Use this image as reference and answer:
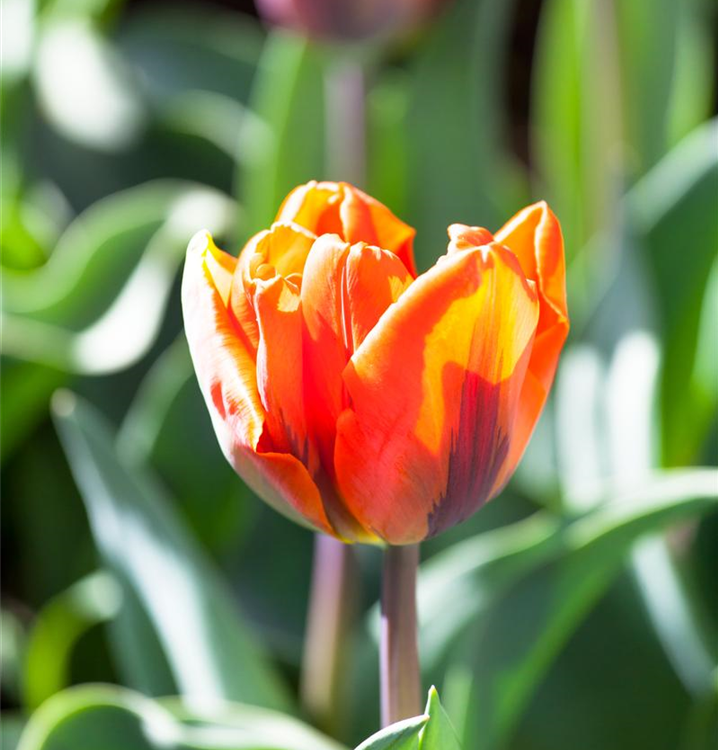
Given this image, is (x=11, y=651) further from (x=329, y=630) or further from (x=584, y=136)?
(x=584, y=136)

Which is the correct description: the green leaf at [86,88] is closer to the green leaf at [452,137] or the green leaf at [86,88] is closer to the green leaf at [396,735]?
the green leaf at [452,137]

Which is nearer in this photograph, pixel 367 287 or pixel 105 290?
pixel 367 287

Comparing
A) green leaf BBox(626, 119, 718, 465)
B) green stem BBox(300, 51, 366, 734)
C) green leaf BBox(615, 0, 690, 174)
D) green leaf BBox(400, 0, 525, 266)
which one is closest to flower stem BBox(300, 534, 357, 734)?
green stem BBox(300, 51, 366, 734)

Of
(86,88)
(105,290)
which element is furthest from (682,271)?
(86,88)

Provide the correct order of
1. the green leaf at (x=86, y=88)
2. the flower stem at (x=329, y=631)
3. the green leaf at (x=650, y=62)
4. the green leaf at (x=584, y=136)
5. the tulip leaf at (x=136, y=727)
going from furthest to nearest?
the green leaf at (x=86, y=88) → the green leaf at (x=650, y=62) → the green leaf at (x=584, y=136) → the flower stem at (x=329, y=631) → the tulip leaf at (x=136, y=727)

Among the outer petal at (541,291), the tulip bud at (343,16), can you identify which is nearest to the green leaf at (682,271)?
the tulip bud at (343,16)

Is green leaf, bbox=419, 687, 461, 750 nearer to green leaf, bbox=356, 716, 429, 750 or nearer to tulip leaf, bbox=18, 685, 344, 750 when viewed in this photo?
green leaf, bbox=356, 716, 429, 750

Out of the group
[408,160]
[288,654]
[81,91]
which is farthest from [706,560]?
[81,91]
